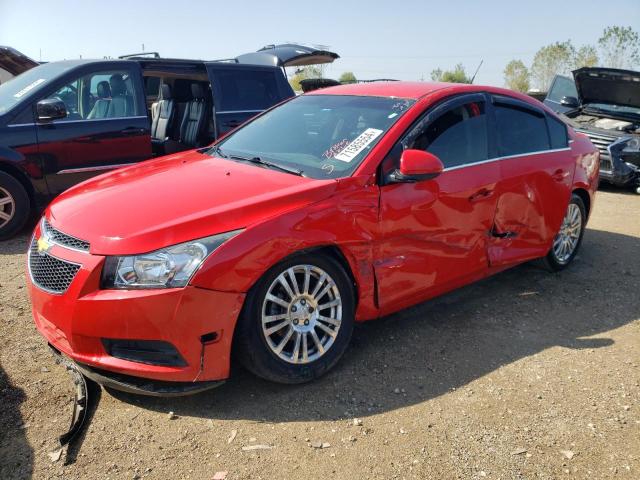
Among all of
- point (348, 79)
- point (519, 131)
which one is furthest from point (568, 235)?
point (348, 79)

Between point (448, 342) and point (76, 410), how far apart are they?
7.51 feet

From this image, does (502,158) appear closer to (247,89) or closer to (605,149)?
(247,89)

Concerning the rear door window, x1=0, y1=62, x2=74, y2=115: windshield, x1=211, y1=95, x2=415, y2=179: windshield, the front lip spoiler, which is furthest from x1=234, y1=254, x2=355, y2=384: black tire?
x1=0, y1=62, x2=74, y2=115: windshield

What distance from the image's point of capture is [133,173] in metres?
3.58

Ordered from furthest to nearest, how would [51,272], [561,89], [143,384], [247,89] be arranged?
[561,89], [247,89], [51,272], [143,384]

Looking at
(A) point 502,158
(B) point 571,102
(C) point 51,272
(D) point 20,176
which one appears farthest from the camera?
(B) point 571,102

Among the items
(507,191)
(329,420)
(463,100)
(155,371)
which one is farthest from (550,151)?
(155,371)

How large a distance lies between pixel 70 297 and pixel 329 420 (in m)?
1.42

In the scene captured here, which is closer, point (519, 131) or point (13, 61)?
point (519, 131)

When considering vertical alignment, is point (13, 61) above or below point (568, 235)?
above

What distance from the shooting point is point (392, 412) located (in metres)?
2.81

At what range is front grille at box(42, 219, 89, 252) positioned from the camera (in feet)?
8.71

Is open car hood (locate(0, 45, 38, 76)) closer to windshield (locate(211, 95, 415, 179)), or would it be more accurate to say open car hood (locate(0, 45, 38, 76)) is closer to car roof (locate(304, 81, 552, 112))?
windshield (locate(211, 95, 415, 179))

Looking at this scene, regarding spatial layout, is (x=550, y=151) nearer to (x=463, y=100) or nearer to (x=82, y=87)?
(x=463, y=100)
